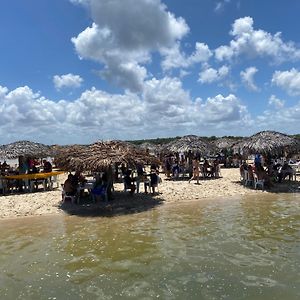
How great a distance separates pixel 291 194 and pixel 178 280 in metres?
10.6

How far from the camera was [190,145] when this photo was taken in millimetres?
23141

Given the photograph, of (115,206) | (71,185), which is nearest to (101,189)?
(115,206)

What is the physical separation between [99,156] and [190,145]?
9488mm

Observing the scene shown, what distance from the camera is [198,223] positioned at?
39.9 ft

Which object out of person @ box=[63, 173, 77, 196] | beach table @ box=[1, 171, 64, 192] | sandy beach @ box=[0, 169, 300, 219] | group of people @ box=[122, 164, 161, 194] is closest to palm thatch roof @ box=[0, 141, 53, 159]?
beach table @ box=[1, 171, 64, 192]

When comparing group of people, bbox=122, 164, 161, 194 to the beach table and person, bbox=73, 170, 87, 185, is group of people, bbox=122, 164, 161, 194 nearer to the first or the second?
person, bbox=73, 170, 87, 185

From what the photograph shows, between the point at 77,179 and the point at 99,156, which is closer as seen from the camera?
the point at 99,156

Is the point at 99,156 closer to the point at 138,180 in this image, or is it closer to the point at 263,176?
the point at 138,180

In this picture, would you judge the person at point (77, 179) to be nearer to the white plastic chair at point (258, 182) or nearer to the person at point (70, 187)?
the person at point (70, 187)

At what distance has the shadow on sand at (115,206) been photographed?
1409 cm

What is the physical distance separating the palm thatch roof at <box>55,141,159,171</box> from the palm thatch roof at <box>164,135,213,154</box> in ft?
23.9

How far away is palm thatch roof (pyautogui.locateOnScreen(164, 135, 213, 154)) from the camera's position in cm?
2291

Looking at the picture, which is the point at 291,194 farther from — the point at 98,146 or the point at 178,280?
the point at 178,280

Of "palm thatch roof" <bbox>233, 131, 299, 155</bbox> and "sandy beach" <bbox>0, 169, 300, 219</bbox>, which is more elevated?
"palm thatch roof" <bbox>233, 131, 299, 155</bbox>
